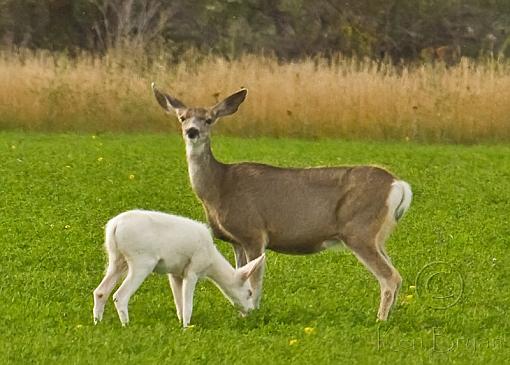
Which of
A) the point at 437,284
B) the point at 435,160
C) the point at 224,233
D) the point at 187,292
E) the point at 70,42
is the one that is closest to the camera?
the point at 187,292

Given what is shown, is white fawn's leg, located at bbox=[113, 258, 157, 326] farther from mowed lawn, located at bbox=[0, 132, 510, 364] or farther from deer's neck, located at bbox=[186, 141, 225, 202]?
deer's neck, located at bbox=[186, 141, 225, 202]

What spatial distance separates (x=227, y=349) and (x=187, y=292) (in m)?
0.80

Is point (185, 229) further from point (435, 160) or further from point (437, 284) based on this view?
point (435, 160)

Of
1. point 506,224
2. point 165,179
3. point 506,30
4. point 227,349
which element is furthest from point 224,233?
point 506,30

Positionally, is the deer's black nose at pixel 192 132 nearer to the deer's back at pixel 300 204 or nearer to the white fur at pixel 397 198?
the deer's back at pixel 300 204

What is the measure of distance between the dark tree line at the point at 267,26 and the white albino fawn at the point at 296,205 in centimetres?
2014

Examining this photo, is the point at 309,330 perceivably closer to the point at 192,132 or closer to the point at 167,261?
the point at 167,261

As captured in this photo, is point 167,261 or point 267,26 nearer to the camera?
point 167,261

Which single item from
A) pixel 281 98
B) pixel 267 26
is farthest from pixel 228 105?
pixel 267 26

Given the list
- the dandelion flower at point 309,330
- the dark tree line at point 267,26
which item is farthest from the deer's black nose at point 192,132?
the dark tree line at point 267,26

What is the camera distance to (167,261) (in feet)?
24.8

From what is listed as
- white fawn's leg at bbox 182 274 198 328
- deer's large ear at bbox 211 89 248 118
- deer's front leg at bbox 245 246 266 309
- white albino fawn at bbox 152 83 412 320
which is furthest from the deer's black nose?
white fawn's leg at bbox 182 274 198 328

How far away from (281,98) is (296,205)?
11.1 m

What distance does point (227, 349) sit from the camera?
681cm
